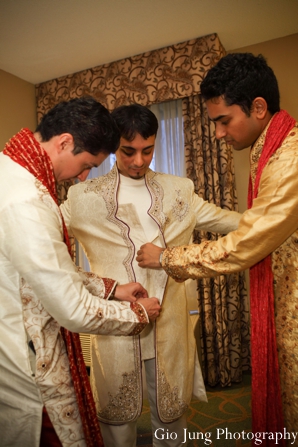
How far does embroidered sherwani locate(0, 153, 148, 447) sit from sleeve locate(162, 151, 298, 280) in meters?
0.47

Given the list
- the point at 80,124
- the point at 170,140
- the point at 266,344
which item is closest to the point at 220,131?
the point at 80,124

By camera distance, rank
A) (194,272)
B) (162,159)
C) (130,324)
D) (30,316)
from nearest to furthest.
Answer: (30,316)
(130,324)
(194,272)
(162,159)

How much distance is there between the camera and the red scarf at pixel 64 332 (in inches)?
48.4

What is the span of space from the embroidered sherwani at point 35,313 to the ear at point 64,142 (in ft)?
0.58

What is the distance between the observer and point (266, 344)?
140cm

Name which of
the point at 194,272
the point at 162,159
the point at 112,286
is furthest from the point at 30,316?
the point at 162,159

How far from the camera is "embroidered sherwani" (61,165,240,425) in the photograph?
5.64 feet

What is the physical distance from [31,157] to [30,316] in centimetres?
55

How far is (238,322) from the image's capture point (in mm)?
3789

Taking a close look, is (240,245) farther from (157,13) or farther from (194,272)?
(157,13)

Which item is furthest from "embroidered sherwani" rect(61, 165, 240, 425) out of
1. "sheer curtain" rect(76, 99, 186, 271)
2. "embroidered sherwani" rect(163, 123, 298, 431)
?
"sheer curtain" rect(76, 99, 186, 271)

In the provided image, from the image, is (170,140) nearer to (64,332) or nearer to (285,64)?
(285,64)

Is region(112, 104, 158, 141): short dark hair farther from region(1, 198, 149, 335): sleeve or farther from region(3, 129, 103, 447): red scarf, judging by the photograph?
region(1, 198, 149, 335): sleeve

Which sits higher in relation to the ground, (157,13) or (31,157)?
(157,13)
